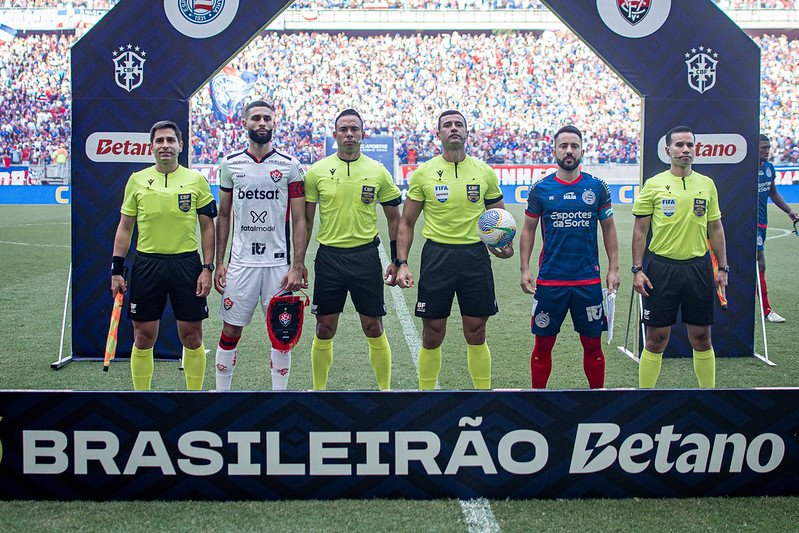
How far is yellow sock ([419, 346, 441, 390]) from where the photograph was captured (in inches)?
207

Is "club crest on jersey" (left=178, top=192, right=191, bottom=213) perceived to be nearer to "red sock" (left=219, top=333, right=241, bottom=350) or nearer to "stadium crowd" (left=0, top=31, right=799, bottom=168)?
"red sock" (left=219, top=333, right=241, bottom=350)

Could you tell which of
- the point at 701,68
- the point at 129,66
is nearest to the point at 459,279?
the point at 701,68

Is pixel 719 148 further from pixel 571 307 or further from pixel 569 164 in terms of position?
pixel 571 307

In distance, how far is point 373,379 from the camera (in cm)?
614

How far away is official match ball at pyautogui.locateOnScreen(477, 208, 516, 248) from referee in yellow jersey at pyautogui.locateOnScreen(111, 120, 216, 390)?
1.83m

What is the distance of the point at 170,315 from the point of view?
6703 millimetres

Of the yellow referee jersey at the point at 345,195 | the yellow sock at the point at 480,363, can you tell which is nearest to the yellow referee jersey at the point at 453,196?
the yellow referee jersey at the point at 345,195

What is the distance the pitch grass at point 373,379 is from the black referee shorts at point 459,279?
3.42 feet

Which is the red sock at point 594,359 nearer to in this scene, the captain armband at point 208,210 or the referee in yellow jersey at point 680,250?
the referee in yellow jersey at point 680,250

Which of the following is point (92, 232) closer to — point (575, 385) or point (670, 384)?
point (575, 385)

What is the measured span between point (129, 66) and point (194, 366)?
9.10ft

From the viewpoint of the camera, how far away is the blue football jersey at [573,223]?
16.3ft

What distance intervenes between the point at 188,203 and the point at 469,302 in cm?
201

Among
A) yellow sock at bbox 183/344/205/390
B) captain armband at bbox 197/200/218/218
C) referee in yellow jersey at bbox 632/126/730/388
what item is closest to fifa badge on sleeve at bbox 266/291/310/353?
yellow sock at bbox 183/344/205/390
